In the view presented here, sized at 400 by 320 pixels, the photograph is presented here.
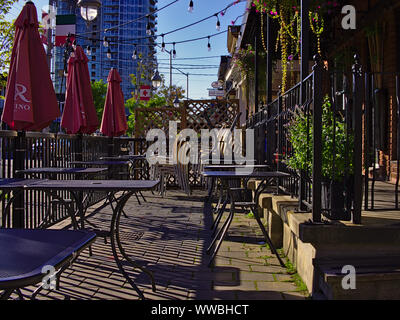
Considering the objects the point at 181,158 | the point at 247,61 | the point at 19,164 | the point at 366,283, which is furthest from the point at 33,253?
the point at 247,61

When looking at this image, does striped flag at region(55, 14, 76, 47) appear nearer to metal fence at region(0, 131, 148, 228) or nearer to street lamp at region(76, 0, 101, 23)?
street lamp at region(76, 0, 101, 23)

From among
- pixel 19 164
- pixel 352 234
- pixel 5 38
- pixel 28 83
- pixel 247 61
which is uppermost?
pixel 5 38

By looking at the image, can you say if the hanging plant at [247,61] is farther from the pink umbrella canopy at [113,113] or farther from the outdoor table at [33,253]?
the outdoor table at [33,253]

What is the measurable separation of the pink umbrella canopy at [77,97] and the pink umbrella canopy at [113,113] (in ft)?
6.05

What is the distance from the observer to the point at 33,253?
147 cm

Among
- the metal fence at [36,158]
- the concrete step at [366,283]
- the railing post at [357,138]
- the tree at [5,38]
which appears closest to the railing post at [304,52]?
the railing post at [357,138]

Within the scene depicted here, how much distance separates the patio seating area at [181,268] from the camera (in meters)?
2.95

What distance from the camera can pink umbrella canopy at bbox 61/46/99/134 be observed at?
20.5 feet

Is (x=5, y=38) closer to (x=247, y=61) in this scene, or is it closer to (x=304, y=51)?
(x=247, y=61)

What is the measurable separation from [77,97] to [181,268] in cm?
368

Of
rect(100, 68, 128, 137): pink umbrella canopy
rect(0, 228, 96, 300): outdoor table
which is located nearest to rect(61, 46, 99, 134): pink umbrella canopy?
rect(100, 68, 128, 137): pink umbrella canopy

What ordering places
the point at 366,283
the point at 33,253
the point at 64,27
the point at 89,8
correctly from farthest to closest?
the point at 64,27, the point at 89,8, the point at 366,283, the point at 33,253

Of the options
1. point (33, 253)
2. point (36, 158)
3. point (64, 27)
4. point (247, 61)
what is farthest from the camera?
point (64, 27)
